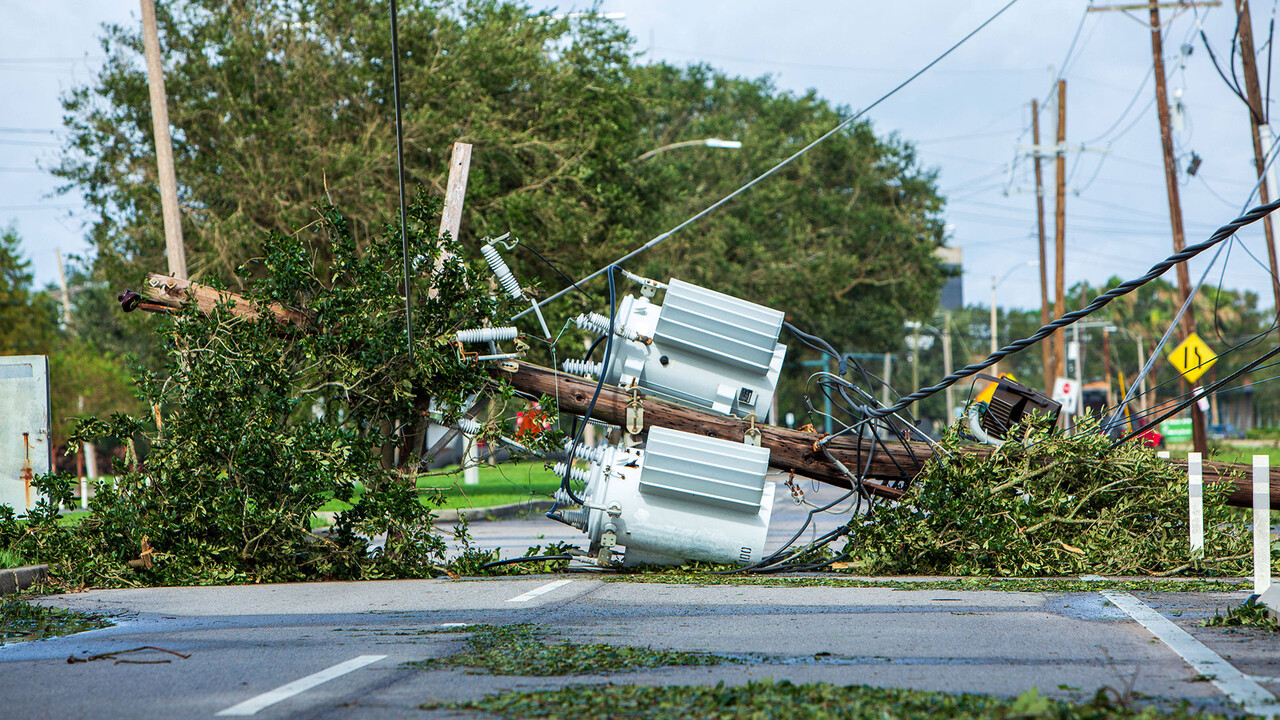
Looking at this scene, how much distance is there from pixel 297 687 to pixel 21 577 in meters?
5.27

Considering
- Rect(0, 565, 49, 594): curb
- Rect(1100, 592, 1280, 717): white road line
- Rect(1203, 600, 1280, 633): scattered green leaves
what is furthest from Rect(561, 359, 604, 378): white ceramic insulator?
Rect(1203, 600, 1280, 633): scattered green leaves

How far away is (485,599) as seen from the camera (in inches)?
311

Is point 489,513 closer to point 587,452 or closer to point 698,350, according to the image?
point 587,452

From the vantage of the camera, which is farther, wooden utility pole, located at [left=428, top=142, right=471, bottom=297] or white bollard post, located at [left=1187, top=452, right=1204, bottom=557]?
wooden utility pole, located at [left=428, top=142, right=471, bottom=297]

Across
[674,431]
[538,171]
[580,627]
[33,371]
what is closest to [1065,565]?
[674,431]

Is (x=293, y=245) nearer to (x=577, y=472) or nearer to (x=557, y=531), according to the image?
(x=577, y=472)

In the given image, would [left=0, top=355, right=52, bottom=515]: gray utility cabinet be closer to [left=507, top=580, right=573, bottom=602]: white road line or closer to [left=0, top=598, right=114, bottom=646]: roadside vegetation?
[left=0, top=598, right=114, bottom=646]: roadside vegetation

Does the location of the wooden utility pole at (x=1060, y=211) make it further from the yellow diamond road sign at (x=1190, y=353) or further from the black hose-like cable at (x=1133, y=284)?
the black hose-like cable at (x=1133, y=284)

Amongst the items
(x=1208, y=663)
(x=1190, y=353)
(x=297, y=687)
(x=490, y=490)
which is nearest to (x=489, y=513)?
(x=490, y=490)

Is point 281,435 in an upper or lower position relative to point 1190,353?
lower

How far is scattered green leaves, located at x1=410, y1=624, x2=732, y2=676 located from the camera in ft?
16.5

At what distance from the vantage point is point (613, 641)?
5.84 meters

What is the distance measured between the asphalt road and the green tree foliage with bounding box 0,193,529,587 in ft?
2.07

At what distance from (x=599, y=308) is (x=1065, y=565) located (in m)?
14.8
